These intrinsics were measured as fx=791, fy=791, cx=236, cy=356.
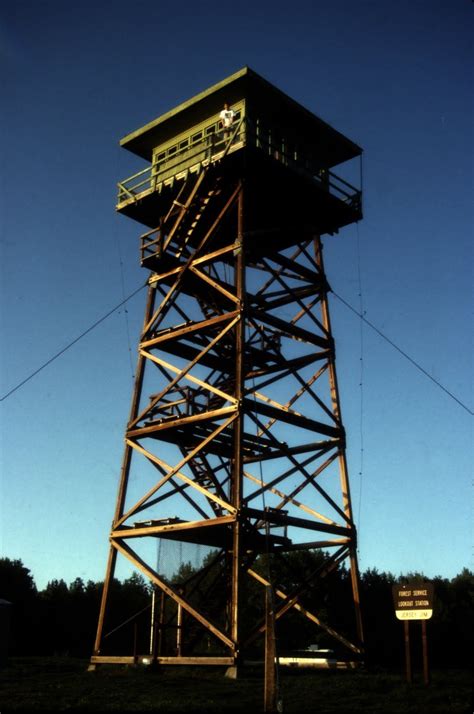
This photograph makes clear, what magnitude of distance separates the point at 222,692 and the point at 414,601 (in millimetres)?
4917

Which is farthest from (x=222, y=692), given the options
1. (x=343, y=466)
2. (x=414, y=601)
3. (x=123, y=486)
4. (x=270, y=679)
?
(x=343, y=466)

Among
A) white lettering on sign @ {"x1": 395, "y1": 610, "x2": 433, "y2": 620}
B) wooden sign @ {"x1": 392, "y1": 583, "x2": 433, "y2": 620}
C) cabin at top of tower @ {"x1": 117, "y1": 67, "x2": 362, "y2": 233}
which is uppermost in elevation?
cabin at top of tower @ {"x1": 117, "y1": 67, "x2": 362, "y2": 233}

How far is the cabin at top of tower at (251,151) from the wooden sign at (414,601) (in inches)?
493

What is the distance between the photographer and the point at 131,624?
52.5 metres

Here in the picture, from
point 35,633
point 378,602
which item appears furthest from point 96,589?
point 378,602

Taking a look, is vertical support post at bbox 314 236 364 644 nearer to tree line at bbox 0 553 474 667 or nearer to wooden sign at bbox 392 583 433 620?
wooden sign at bbox 392 583 433 620

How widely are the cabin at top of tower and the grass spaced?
1399 cm

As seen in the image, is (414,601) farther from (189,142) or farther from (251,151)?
(189,142)

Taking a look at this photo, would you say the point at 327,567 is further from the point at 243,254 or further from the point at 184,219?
the point at 184,219

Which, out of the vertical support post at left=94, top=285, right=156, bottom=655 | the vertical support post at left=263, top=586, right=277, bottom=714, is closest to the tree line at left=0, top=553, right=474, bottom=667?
the vertical support post at left=94, top=285, right=156, bottom=655

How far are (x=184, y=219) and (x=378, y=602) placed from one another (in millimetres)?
46604

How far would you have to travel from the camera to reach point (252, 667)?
19469 millimetres

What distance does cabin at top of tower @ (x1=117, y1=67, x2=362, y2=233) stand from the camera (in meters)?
23.7

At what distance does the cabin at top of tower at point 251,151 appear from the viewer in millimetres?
23656
